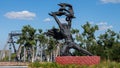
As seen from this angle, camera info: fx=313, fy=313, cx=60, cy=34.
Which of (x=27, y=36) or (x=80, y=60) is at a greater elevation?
(x=27, y=36)

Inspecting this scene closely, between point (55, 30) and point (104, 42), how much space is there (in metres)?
19.3

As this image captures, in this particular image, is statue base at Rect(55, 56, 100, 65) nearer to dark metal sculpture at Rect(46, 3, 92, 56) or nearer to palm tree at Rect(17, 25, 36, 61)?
dark metal sculpture at Rect(46, 3, 92, 56)

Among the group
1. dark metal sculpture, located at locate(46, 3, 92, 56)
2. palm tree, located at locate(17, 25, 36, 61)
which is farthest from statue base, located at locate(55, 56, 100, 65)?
palm tree, located at locate(17, 25, 36, 61)

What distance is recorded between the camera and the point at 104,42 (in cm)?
4138

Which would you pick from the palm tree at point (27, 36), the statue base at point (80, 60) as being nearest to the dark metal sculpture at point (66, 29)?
the statue base at point (80, 60)

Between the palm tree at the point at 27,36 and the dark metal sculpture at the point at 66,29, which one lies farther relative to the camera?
the palm tree at the point at 27,36

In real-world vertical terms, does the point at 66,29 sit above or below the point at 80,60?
above

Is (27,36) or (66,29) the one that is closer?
(66,29)

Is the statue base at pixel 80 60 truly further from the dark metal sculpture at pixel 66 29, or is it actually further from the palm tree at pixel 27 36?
the palm tree at pixel 27 36

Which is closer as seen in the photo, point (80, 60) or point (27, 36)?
point (80, 60)

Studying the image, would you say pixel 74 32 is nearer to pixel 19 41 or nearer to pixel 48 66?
pixel 19 41

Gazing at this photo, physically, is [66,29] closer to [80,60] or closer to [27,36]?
[80,60]

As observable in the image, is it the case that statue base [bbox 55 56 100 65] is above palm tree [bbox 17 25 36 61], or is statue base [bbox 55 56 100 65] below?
below

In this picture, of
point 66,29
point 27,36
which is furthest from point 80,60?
point 27,36
